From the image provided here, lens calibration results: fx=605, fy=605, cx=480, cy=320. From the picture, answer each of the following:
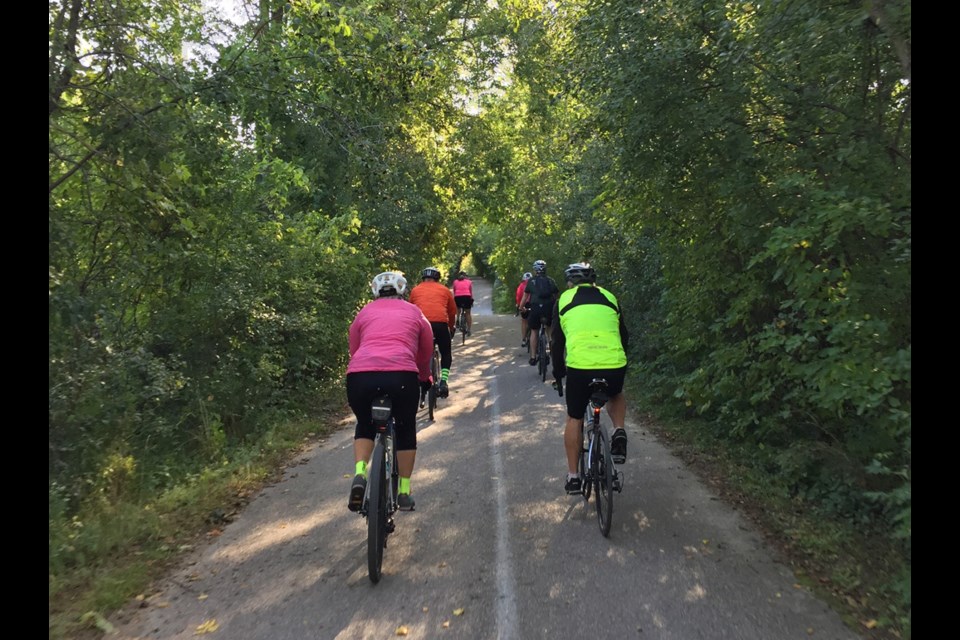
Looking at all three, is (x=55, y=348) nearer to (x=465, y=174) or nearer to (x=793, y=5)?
(x=793, y=5)

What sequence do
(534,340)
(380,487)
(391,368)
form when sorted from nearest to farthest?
1. (380,487)
2. (391,368)
3. (534,340)

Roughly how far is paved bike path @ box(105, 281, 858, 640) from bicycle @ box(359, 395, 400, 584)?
26 cm

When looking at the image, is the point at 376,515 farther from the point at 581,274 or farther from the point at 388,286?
the point at 581,274

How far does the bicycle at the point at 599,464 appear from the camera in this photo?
15.2 ft

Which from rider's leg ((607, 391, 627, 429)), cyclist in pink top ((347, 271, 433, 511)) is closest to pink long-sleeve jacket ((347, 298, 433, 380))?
cyclist in pink top ((347, 271, 433, 511))

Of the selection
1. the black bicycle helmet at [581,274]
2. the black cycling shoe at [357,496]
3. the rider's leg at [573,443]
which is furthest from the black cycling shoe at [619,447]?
the black cycling shoe at [357,496]

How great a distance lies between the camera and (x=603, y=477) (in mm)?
4762

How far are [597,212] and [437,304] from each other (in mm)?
2654

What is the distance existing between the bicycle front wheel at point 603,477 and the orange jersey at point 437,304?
13.6ft

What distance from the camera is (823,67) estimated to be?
15.2 ft

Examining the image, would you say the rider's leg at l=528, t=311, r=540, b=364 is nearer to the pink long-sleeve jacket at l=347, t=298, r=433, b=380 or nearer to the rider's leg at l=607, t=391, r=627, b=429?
the rider's leg at l=607, t=391, r=627, b=429

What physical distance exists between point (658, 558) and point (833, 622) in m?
1.15

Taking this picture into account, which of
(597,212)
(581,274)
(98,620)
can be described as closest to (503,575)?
(98,620)

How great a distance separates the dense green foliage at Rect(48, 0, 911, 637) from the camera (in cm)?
422
